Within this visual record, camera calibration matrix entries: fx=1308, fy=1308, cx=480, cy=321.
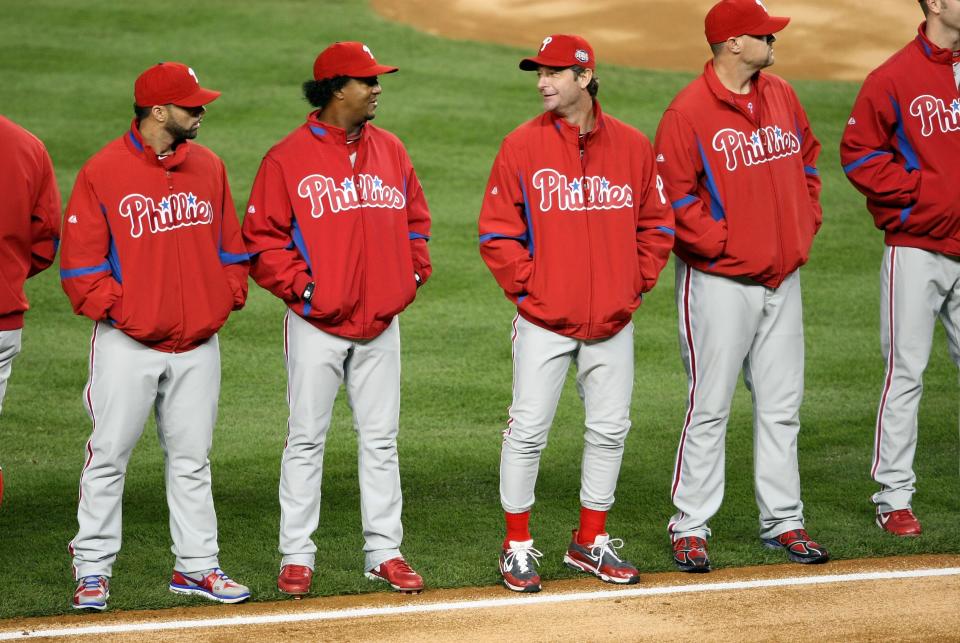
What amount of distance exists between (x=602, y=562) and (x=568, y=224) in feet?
4.71

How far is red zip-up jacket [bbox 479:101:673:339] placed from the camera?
5402mm

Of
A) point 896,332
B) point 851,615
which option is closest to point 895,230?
point 896,332

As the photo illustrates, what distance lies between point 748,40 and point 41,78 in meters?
12.3

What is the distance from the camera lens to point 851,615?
199 inches

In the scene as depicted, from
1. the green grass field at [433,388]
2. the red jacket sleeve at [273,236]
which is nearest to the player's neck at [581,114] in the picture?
the red jacket sleeve at [273,236]

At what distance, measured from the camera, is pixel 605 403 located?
18.0ft

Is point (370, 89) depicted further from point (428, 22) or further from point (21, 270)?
point (428, 22)

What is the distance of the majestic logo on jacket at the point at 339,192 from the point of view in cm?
534

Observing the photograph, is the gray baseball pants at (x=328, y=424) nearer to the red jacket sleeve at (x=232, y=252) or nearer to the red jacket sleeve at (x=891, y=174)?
the red jacket sleeve at (x=232, y=252)

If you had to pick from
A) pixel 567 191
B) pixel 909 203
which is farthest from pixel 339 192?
pixel 909 203

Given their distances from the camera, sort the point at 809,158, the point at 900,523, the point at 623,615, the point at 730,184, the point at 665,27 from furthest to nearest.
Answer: the point at 665,27, the point at 900,523, the point at 809,158, the point at 730,184, the point at 623,615

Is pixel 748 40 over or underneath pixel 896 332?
over

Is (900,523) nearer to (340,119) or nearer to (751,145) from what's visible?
(751,145)

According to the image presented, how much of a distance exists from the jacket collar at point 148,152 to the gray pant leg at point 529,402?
1.57 meters
